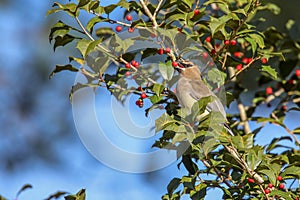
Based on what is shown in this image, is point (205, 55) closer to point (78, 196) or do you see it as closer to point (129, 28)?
point (129, 28)

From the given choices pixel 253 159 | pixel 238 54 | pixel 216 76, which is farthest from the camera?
pixel 238 54

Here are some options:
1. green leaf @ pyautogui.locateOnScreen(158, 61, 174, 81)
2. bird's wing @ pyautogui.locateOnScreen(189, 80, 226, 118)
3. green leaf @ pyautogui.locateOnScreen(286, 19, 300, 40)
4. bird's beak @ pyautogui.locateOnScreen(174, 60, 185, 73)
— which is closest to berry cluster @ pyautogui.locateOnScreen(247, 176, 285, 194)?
bird's wing @ pyautogui.locateOnScreen(189, 80, 226, 118)

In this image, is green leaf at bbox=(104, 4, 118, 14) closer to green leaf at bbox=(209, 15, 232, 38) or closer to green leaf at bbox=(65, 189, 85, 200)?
green leaf at bbox=(209, 15, 232, 38)

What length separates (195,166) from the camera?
11.1 feet

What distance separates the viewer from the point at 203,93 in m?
3.85

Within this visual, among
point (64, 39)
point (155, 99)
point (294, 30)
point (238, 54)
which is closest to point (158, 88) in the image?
point (155, 99)

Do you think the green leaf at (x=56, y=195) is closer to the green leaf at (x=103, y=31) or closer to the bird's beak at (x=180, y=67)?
the bird's beak at (x=180, y=67)

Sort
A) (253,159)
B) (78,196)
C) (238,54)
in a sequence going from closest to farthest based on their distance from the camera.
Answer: (253,159)
(78,196)
(238,54)

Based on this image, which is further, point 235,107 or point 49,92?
point 49,92

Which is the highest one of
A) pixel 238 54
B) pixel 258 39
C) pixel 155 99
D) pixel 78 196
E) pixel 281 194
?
pixel 238 54

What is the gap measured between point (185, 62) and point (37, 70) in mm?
4641

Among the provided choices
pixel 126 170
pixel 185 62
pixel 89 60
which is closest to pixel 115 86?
pixel 89 60

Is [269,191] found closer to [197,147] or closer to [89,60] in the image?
[197,147]

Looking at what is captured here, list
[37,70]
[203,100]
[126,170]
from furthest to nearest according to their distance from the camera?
[37,70] → [126,170] → [203,100]
